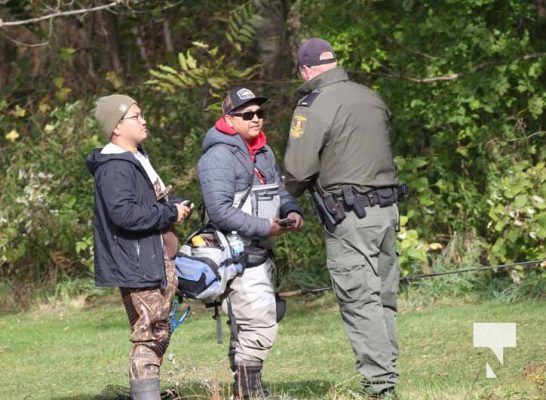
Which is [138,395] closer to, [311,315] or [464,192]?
[311,315]

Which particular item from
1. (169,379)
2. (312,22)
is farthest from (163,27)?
(169,379)

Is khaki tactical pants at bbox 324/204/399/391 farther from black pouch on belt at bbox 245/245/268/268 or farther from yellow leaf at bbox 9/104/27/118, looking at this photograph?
yellow leaf at bbox 9/104/27/118

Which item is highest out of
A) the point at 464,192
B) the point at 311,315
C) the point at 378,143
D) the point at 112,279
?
the point at 378,143

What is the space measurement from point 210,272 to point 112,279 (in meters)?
0.54

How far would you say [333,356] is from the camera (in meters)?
9.74

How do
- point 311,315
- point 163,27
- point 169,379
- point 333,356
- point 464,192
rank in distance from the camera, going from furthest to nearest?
point 163,27 < point 464,192 < point 311,315 < point 333,356 < point 169,379

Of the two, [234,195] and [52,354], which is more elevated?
[234,195]

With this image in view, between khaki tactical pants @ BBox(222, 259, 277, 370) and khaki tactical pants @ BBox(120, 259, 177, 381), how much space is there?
0.36m

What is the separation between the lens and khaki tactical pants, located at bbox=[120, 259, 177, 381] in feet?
22.2

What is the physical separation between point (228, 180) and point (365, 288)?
96cm

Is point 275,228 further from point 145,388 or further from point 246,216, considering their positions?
point 145,388

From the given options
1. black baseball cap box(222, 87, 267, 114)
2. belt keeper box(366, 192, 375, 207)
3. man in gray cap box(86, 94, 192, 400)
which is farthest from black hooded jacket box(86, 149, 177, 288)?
belt keeper box(366, 192, 375, 207)

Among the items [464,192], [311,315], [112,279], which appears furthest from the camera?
[464,192]

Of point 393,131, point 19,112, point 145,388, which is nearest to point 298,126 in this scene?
point 145,388
